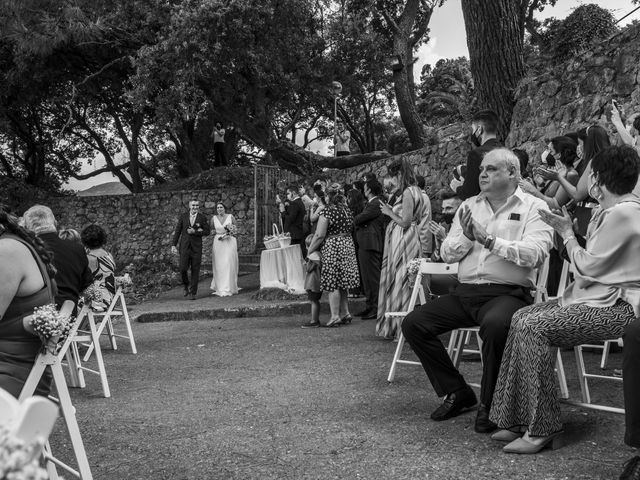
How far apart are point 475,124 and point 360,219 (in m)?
3.09

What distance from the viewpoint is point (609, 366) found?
575 centimetres

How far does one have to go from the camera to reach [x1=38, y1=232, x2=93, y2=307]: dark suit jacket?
233 inches

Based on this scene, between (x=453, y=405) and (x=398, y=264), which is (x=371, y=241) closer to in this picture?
(x=398, y=264)

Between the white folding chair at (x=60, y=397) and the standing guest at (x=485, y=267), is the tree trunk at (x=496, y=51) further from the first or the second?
the white folding chair at (x=60, y=397)

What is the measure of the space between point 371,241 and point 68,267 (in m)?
4.53

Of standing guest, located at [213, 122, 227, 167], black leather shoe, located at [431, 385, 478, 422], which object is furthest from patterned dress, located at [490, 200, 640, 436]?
standing guest, located at [213, 122, 227, 167]

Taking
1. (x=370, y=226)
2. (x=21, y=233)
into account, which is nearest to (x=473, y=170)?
(x=370, y=226)

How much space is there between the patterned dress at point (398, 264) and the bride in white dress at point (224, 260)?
21.9 ft

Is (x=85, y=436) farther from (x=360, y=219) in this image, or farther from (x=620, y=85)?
(x=620, y=85)

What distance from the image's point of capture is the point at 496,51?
11.4 m

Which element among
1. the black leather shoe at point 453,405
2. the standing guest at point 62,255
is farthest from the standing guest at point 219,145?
the black leather shoe at point 453,405

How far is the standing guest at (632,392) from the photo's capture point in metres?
3.22

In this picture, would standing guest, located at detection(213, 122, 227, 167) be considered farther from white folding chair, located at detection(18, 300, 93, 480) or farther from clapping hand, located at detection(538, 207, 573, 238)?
white folding chair, located at detection(18, 300, 93, 480)

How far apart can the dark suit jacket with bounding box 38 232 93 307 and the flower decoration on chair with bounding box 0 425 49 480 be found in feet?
16.2
